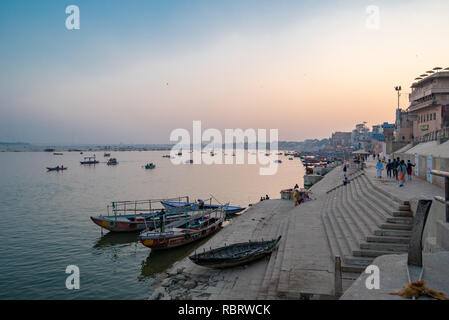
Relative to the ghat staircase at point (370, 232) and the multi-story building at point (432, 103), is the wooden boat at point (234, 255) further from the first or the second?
the multi-story building at point (432, 103)

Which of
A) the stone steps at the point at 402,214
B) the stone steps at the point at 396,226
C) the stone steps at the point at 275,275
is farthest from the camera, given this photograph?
the stone steps at the point at 402,214

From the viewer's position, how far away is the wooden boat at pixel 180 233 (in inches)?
682

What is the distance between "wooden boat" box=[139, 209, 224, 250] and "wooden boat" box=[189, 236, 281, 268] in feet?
17.2

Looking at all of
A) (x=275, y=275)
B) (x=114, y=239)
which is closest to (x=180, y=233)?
(x=114, y=239)

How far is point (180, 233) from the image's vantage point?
61.0 feet

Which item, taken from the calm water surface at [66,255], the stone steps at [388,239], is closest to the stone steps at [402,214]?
the stone steps at [388,239]

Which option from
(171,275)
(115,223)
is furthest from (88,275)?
(115,223)

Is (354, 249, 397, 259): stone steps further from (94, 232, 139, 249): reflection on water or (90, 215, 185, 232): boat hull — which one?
(94, 232, 139, 249): reflection on water

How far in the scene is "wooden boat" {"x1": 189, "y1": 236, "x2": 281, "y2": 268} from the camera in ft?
39.7

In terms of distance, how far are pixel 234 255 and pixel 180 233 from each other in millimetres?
6500

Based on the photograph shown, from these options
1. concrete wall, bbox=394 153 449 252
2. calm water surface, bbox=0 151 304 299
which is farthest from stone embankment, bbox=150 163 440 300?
calm water surface, bbox=0 151 304 299

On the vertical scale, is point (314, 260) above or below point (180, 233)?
above

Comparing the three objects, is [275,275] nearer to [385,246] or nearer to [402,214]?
[385,246]

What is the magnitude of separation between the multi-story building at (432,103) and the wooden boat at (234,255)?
3301 centimetres
